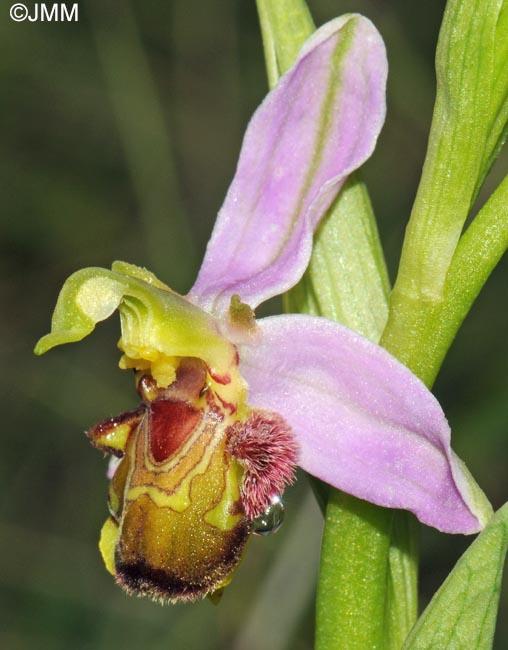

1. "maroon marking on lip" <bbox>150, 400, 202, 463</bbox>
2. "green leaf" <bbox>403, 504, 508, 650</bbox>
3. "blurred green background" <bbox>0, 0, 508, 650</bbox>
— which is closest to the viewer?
"green leaf" <bbox>403, 504, 508, 650</bbox>

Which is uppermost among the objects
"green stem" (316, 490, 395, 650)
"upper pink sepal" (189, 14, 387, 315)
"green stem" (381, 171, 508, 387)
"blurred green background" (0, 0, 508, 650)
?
"upper pink sepal" (189, 14, 387, 315)

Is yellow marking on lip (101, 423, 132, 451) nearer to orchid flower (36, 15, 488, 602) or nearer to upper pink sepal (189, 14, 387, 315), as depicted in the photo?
orchid flower (36, 15, 488, 602)

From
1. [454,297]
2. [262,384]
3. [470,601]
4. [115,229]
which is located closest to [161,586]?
[262,384]

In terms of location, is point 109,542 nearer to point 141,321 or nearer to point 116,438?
point 116,438

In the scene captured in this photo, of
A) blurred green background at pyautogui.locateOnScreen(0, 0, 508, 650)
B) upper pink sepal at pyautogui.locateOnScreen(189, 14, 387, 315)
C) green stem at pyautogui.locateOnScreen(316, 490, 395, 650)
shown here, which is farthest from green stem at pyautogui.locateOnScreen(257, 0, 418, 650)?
blurred green background at pyautogui.locateOnScreen(0, 0, 508, 650)

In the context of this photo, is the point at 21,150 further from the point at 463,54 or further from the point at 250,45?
the point at 463,54

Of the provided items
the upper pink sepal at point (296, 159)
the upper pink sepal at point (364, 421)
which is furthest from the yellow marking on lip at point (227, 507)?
the upper pink sepal at point (296, 159)
